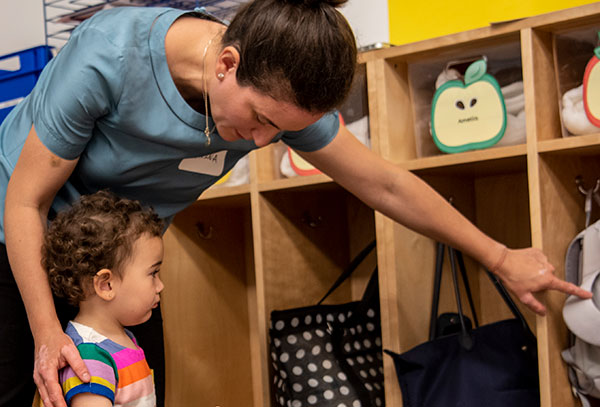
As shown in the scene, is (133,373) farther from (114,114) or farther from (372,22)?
(372,22)

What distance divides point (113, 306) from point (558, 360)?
83 centimetres

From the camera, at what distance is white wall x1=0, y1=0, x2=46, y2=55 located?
245cm

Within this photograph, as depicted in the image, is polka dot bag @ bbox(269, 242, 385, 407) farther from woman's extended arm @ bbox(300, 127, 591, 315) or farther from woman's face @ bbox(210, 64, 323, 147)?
woman's face @ bbox(210, 64, 323, 147)

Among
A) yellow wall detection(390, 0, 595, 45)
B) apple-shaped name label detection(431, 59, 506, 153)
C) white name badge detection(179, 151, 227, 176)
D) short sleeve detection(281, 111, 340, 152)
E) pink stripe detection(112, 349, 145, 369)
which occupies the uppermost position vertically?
yellow wall detection(390, 0, 595, 45)

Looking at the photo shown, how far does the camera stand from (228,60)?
0.98m

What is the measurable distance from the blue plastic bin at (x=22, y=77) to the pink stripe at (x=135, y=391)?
1.10 meters

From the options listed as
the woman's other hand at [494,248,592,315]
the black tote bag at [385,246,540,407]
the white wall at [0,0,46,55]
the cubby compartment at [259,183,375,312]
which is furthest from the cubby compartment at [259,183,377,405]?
the white wall at [0,0,46,55]

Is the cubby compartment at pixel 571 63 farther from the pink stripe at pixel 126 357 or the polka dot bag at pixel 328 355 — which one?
the pink stripe at pixel 126 357

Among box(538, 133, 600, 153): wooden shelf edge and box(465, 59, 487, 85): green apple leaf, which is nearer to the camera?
box(538, 133, 600, 153): wooden shelf edge

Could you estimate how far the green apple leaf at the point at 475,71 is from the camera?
149 cm

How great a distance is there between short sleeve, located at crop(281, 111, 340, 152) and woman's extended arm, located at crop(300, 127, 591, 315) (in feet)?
0.10

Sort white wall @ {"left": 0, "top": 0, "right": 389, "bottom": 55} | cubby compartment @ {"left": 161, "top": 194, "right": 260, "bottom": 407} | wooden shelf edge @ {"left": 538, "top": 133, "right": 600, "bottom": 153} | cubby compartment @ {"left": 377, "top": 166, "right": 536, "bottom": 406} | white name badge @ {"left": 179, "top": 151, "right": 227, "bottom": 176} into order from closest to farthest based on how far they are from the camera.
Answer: white name badge @ {"left": 179, "top": 151, "right": 227, "bottom": 176} < wooden shelf edge @ {"left": 538, "top": 133, "right": 600, "bottom": 153} < cubby compartment @ {"left": 377, "top": 166, "right": 536, "bottom": 406} < cubby compartment @ {"left": 161, "top": 194, "right": 260, "bottom": 407} < white wall @ {"left": 0, "top": 0, "right": 389, "bottom": 55}

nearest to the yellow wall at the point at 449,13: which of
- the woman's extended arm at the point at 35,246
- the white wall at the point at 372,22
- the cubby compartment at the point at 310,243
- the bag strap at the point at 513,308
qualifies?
the white wall at the point at 372,22

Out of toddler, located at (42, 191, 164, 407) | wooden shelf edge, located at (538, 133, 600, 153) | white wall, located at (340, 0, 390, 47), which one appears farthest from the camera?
white wall, located at (340, 0, 390, 47)
